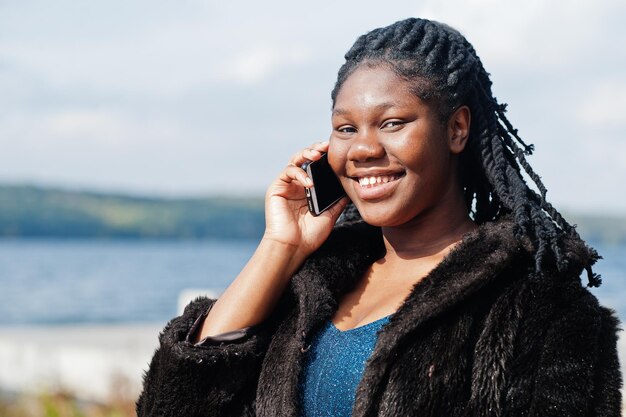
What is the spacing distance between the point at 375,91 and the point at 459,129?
29 cm

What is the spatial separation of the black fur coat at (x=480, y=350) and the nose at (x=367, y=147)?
1.22 feet

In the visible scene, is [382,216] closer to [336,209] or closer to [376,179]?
[376,179]

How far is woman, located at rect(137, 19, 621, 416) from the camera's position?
2736 mm

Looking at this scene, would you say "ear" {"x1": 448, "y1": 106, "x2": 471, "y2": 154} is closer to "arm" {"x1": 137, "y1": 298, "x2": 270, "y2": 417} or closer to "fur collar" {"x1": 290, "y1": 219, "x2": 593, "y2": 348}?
"fur collar" {"x1": 290, "y1": 219, "x2": 593, "y2": 348}

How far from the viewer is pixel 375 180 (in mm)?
3062

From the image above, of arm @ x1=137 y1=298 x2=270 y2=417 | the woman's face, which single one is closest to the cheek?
the woman's face

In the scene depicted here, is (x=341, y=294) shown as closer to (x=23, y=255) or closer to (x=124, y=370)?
(x=124, y=370)

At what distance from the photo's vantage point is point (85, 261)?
54.2 meters

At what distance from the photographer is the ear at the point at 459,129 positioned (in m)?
3.04

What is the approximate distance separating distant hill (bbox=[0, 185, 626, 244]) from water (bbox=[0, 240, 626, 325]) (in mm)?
23581

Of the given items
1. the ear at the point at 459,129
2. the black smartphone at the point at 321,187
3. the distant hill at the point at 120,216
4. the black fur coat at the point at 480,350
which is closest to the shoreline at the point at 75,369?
the black smartphone at the point at 321,187

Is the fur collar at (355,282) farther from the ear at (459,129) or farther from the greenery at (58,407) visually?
the greenery at (58,407)

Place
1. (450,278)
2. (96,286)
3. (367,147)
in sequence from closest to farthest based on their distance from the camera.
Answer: (450,278) → (367,147) → (96,286)

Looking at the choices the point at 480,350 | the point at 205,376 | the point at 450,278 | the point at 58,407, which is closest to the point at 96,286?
the point at 58,407
